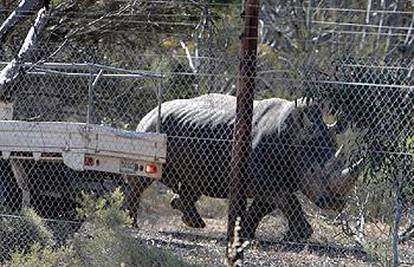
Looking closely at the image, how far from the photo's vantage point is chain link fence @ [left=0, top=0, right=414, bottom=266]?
11047mm

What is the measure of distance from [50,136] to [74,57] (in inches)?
73.3

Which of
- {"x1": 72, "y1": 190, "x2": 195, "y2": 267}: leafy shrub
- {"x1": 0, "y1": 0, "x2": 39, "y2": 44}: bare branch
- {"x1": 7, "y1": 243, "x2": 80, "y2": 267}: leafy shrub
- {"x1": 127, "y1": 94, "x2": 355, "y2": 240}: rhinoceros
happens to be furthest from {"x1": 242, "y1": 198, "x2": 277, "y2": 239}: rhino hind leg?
{"x1": 0, "y1": 0, "x2": 39, "y2": 44}: bare branch

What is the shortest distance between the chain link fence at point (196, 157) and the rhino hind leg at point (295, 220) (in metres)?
0.02

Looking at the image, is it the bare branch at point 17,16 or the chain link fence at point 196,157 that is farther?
the bare branch at point 17,16

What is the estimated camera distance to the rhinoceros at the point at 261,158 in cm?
1290

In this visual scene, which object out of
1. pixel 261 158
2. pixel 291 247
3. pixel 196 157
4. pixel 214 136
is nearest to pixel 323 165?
pixel 261 158

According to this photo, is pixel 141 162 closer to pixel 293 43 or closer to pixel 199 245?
pixel 199 245

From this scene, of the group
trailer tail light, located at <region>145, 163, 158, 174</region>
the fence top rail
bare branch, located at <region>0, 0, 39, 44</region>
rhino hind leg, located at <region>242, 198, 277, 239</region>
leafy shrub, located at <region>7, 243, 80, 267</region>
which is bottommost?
rhino hind leg, located at <region>242, 198, 277, 239</region>

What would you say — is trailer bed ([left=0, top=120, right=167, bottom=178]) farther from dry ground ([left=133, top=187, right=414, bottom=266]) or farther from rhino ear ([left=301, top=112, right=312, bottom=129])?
rhino ear ([left=301, top=112, right=312, bottom=129])

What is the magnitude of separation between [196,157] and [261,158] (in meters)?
1.02

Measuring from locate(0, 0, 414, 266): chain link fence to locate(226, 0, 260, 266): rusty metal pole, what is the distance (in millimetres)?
224

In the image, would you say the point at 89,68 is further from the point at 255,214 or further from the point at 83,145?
the point at 255,214

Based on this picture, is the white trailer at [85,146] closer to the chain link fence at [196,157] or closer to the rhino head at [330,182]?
the chain link fence at [196,157]

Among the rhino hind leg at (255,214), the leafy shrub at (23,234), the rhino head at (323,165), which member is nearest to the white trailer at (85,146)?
the leafy shrub at (23,234)
